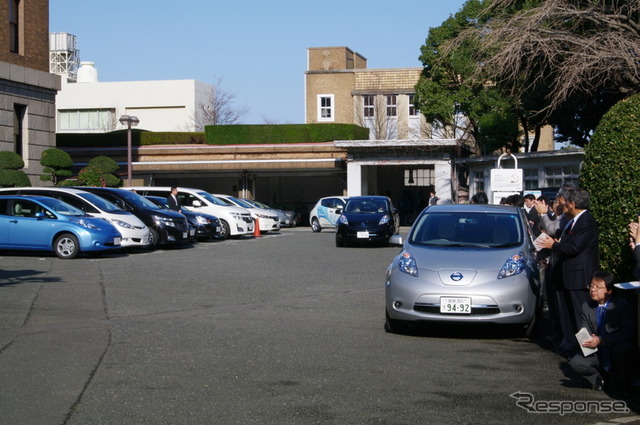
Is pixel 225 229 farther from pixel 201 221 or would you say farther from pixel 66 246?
pixel 66 246

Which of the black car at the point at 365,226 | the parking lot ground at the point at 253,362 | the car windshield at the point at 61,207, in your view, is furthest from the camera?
the black car at the point at 365,226

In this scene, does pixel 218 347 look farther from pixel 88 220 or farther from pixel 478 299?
pixel 88 220

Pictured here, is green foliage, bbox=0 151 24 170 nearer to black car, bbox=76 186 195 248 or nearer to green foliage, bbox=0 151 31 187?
green foliage, bbox=0 151 31 187

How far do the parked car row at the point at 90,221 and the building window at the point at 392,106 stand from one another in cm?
3333

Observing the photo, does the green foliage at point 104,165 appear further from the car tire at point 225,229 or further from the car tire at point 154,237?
the car tire at point 154,237

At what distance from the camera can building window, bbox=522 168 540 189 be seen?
3653cm

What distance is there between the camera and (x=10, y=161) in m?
32.2

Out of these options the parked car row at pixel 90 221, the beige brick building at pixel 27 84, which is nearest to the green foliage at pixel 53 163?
the beige brick building at pixel 27 84

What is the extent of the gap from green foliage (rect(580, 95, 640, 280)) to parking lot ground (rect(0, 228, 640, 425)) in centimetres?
127

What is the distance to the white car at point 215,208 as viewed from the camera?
29.7 meters

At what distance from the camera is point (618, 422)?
Result: 21.4 feet

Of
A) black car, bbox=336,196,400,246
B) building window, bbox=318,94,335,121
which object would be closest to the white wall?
building window, bbox=318,94,335,121

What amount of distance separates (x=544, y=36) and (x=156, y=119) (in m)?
51.7

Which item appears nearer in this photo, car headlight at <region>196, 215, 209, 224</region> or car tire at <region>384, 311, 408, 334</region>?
car tire at <region>384, 311, 408, 334</region>
